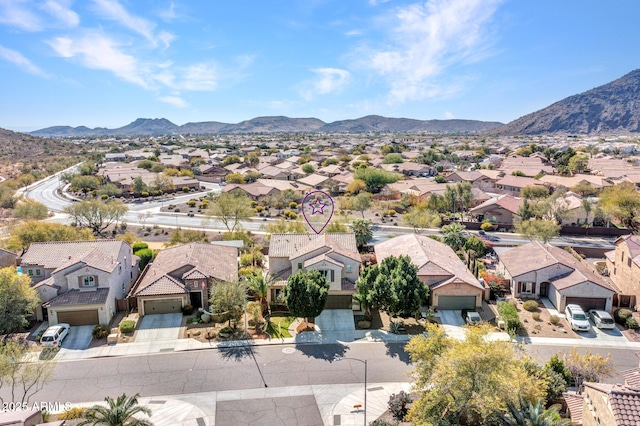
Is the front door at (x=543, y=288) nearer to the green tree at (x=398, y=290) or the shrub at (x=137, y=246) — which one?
the green tree at (x=398, y=290)

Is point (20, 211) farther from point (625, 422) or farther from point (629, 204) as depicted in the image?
point (629, 204)

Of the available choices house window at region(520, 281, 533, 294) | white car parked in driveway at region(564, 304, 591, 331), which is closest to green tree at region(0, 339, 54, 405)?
white car parked in driveway at region(564, 304, 591, 331)

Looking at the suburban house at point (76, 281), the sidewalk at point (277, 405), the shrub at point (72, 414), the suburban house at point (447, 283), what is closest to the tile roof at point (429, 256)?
the suburban house at point (447, 283)

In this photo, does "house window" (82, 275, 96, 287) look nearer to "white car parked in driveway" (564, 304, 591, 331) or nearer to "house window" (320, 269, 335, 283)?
"house window" (320, 269, 335, 283)

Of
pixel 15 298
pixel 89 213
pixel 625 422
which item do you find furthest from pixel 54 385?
pixel 89 213

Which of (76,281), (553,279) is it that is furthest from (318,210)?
(76,281)
